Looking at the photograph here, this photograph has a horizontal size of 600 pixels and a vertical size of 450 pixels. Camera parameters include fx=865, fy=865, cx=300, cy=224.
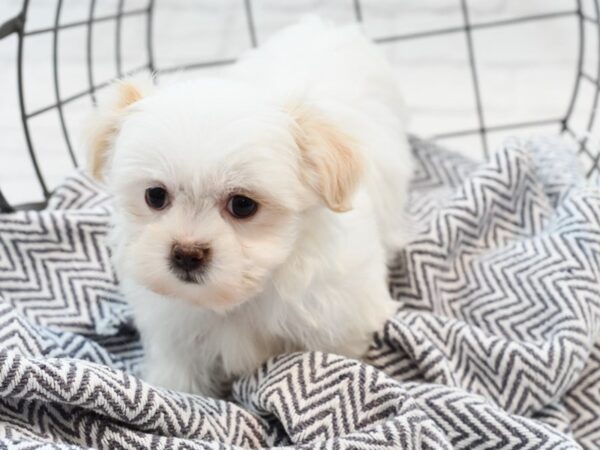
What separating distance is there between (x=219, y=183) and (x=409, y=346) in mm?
706

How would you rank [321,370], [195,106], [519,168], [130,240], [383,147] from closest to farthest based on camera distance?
[195,106], [130,240], [321,370], [383,147], [519,168]

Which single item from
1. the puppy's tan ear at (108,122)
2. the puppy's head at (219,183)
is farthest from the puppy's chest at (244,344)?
the puppy's tan ear at (108,122)

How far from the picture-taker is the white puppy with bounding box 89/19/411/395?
1.60 meters

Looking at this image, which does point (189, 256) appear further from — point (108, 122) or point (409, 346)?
point (409, 346)

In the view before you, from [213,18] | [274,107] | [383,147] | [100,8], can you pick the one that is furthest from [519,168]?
[100,8]

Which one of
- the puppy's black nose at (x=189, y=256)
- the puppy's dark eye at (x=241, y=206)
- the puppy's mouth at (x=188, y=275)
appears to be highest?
the puppy's dark eye at (x=241, y=206)

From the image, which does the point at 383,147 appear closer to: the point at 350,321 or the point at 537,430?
the point at 350,321

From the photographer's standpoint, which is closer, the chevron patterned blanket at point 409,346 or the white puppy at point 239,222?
the white puppy at point 239,222

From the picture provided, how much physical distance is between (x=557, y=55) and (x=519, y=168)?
1.63 m

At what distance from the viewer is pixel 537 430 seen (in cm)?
179

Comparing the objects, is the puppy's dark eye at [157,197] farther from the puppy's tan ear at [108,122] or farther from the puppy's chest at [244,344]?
the puppy's chest at [244,344]

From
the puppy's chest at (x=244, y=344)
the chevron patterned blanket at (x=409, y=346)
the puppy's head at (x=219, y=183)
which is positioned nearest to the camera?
the puppy's head at (x=219, y=183)

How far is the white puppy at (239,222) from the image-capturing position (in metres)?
Answer: 1.60

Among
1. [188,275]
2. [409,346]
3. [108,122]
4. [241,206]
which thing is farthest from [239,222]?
[409,346]
